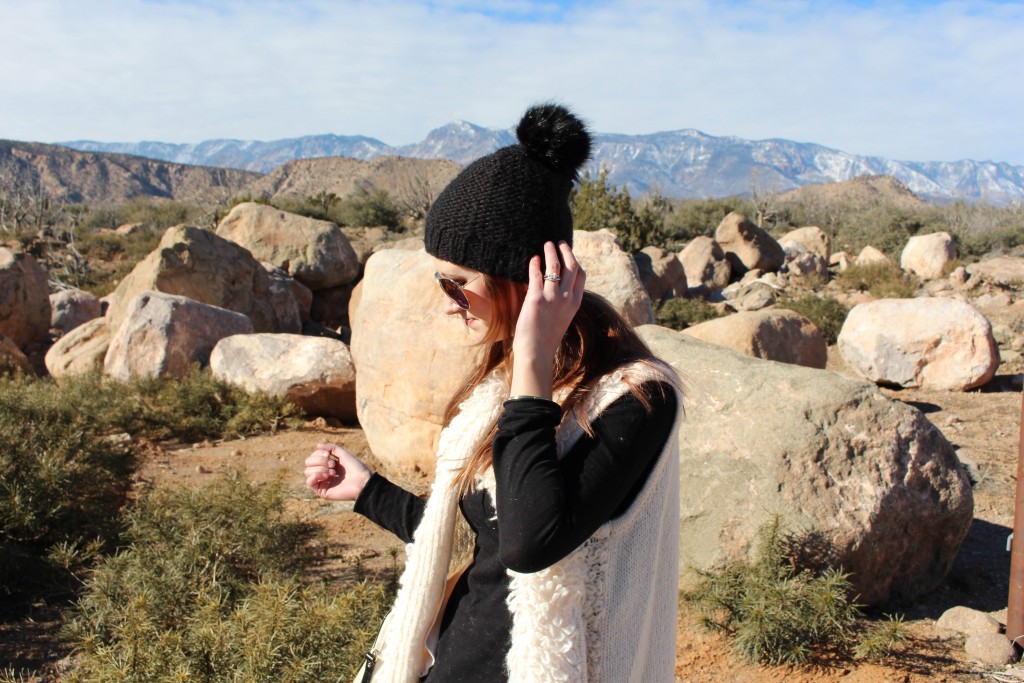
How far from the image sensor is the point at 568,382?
1.49m

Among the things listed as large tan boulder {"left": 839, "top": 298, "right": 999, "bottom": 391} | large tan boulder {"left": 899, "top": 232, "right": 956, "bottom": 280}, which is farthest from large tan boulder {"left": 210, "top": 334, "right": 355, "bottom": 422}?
large tan boulder {"left": 899, "top": 232, "right": 956, "bottom": 280}

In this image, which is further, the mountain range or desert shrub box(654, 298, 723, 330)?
the mountain range

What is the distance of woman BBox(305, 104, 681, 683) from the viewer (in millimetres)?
1265

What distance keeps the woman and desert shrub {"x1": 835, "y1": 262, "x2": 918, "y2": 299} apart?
1469cm

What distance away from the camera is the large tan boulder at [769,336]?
26.3 ft

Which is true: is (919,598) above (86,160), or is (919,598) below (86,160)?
below

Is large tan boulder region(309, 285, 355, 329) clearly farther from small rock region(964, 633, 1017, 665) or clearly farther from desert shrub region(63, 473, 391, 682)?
small rock region(964, 633, 1017, 665)

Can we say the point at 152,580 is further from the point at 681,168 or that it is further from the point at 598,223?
the point at 681,168

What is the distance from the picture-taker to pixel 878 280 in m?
15.8

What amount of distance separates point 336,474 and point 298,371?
5773 mm

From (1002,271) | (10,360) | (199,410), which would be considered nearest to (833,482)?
(199,410)

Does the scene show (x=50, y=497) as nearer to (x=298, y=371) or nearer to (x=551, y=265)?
(x=298, y=371)

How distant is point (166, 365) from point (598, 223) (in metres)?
10.3

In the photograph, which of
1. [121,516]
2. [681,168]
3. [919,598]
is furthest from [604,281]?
[681,168]
